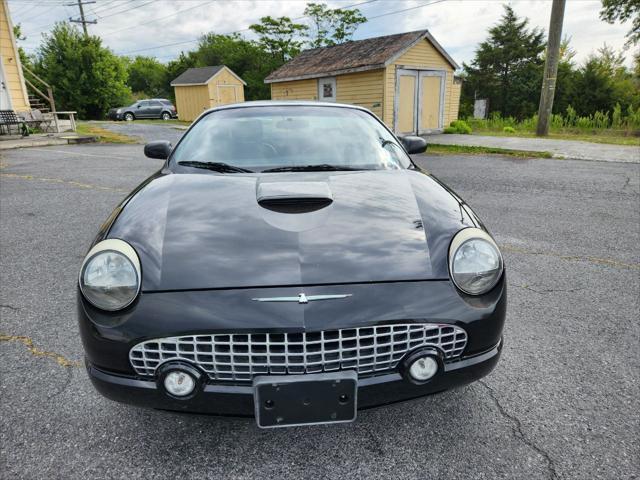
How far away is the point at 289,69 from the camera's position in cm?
2025

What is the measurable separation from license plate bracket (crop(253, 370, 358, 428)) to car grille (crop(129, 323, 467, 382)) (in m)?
0.05

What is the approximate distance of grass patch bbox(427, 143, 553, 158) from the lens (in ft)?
34.3

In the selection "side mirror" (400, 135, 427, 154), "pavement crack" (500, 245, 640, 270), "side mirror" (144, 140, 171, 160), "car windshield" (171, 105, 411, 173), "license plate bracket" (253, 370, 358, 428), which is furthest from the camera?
"pavement crack" (500, 245, 640, 270)

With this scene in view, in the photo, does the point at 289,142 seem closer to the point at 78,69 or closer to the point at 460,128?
the point at 460,128

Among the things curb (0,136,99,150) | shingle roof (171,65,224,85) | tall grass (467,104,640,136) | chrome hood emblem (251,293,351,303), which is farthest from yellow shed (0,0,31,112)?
tall grass (467,104,640,136)

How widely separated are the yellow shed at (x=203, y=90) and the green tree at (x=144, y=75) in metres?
26.4

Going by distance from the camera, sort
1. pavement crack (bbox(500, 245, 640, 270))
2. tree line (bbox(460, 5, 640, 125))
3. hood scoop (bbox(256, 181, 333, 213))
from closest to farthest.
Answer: hood scoop (bbox(256, 181, 333, 213)) → pavement crack (bbox(500, 245, 640, 270)) → tree line (bbox(460, 5, 640, 125))

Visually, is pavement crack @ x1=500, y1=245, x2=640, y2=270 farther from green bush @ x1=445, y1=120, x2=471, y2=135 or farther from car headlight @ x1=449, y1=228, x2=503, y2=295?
green bush @ x1=445, y1=120, x2=471, y2=135

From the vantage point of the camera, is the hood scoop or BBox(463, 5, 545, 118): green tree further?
BBox(463, 5, 545, 118): green tree

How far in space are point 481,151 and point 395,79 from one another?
563cm

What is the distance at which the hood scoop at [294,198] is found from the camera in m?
1.86

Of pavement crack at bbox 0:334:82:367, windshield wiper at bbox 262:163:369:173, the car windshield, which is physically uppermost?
the car windshield

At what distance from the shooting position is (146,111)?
2977cm

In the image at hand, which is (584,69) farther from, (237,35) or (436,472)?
(237,35)
